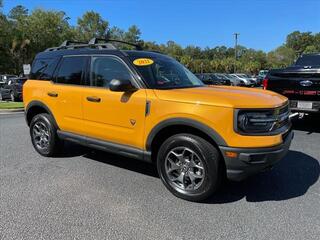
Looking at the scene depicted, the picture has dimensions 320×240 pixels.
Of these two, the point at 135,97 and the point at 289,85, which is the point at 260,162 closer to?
the point at 135,97

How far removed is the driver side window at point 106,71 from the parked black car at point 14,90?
16.1 meters

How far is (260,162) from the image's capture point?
3889 millimetres

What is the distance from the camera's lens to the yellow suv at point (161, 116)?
12.9 feet

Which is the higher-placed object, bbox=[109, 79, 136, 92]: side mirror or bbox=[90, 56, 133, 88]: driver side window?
bbox=[90, 56, 133, 88]: driver side window

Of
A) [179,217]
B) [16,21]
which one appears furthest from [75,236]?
[16,21]

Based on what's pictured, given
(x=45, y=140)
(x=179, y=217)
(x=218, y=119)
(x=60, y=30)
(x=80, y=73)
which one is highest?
(x=60, y=30)

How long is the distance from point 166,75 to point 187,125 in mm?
1140

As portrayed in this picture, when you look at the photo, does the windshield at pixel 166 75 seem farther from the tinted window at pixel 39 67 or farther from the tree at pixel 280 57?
the tree at pixel 280 57

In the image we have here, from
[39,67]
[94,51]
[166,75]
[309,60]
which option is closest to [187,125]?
[166,75]

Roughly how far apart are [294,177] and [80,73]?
11.7 ft

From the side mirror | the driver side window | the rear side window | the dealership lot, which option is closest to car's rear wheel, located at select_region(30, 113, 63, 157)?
the dealership lot

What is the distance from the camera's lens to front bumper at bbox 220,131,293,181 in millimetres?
3852

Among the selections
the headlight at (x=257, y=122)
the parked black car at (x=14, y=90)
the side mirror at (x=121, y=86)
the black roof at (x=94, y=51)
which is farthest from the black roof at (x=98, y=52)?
the parked black car at (x=14, y=90)

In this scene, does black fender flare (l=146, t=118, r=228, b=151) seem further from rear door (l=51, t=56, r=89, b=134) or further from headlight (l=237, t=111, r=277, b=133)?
rear door (l=51, t=56, r=89, b=134)
